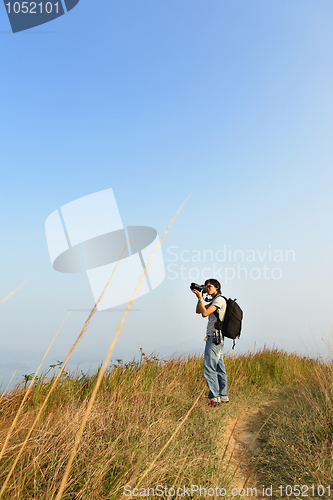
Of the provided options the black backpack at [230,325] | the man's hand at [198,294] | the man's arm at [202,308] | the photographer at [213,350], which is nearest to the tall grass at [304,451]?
the photographer at [213,350]

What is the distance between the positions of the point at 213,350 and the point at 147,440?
3.52 metres

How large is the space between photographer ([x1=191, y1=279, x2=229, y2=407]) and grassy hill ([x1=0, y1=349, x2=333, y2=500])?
29 cm

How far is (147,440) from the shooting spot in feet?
11.1

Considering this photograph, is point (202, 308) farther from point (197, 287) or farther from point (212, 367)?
point (212, 367)

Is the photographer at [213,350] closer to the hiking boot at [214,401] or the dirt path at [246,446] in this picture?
the hiking boot at [214,401]

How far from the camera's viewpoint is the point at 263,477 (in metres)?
4.30

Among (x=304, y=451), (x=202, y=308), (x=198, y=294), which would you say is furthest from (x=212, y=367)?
(x=304, y=451)

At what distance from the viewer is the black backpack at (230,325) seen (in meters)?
6.70

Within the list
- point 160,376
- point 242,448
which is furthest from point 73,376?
point 242,448

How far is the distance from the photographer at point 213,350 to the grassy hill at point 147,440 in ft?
0.94

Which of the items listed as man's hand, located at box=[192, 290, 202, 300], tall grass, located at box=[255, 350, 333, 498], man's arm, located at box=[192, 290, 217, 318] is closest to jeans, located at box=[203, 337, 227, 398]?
man's arm, located at box=[192, 290, 217, 318]
